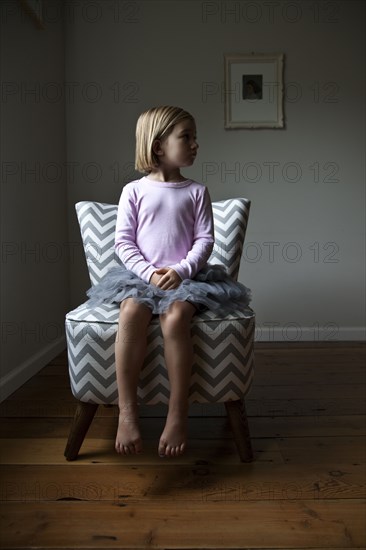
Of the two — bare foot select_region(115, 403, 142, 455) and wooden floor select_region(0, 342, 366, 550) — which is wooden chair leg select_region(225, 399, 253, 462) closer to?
wooden floor select_region(0, 342, 366, 550)

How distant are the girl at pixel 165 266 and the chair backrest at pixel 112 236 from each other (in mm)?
244

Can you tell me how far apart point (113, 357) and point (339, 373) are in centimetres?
129

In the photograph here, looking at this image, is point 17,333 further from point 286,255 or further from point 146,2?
point 146,2

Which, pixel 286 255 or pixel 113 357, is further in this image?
pixel 286 255

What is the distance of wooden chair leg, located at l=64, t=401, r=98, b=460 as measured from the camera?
146 cm

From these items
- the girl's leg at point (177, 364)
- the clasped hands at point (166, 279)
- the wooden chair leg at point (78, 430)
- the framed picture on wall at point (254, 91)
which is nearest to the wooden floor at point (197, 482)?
the wooden chair leg at point (78, 430)

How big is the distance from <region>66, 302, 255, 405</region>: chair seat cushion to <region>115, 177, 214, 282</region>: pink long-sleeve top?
21cm

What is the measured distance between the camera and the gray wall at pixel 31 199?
82.0 inches

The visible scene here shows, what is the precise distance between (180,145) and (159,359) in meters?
0.63

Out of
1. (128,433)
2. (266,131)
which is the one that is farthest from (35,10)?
(128,433)

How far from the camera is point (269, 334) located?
302 centimetres

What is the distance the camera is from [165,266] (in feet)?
5.10

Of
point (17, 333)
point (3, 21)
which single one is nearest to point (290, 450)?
point (17, 333)

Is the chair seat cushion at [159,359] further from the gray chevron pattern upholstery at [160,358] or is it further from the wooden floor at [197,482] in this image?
the wooden floor at [197,482]
